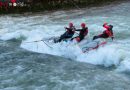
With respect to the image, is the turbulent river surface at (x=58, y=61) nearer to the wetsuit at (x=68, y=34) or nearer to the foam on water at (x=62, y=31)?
the foam on water at (x=62, y=31)

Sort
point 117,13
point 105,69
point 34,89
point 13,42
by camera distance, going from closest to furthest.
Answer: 1. point 34,89
2. point 105,69
3. point 13,42
4. point 117,13

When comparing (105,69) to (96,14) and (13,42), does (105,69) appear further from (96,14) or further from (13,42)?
→ (96,14)

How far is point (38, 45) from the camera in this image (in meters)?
18.6

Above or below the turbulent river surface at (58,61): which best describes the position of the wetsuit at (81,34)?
above

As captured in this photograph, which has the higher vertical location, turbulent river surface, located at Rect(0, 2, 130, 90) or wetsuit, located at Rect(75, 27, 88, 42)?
wetsuit, located at Rect(75, 27, 88, 42)

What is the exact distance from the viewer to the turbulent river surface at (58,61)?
1309 cm

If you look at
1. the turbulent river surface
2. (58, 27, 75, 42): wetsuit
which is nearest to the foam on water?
the turbulent river surface

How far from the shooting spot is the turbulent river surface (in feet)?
43.0

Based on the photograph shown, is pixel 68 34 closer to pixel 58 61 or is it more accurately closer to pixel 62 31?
pixel 58 61

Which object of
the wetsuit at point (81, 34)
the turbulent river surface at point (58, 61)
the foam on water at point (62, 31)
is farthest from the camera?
the wetsuit at point (81, 34)

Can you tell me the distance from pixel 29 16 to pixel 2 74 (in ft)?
46.6

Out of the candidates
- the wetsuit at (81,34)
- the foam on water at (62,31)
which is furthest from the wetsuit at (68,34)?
the wetsuit at (81,34)

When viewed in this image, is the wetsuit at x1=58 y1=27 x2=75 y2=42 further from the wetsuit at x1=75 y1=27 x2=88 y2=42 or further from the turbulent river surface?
the wetsuit at x1=75 y1=27 x2=88 y2=42

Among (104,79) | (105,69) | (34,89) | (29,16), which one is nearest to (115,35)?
(105,69)
